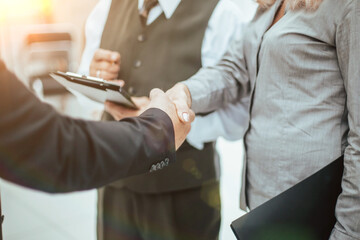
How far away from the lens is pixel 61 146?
67 centimetres

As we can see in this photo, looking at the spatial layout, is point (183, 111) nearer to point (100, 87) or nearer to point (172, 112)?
point (172, 112)

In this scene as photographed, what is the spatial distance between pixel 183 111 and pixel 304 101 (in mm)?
288

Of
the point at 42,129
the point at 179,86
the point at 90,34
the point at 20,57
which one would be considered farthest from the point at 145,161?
the point at 20,57

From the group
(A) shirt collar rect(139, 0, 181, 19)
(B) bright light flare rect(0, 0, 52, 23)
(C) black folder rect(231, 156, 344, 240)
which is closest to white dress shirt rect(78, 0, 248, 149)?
(A) shirt collar rect(139, 0, 181, 19)

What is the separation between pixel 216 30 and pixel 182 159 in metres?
0.41

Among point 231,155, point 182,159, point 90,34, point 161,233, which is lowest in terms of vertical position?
point 231,155

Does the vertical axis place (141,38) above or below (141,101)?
above

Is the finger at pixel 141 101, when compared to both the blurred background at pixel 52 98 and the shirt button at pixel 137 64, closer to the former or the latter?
the shirt button at pixel 137 64

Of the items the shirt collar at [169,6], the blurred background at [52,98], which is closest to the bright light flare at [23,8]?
the blurred background at [52,98]

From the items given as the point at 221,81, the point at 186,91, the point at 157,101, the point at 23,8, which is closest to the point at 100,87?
the point at 157,101

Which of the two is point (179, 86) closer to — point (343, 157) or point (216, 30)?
point (216, 30)

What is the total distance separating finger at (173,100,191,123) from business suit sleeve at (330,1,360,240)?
0.36 meters

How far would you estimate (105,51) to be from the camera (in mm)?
1250

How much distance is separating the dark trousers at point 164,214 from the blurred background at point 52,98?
49 cm
